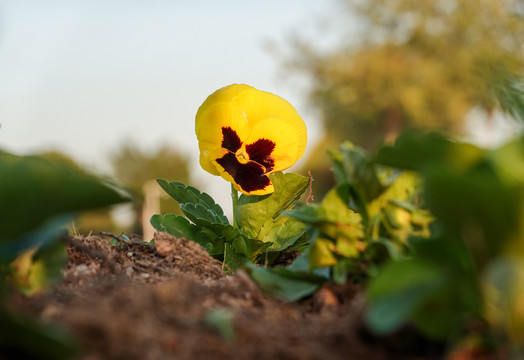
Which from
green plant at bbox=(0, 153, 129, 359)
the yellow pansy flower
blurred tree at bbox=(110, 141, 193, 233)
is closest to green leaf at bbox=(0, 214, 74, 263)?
green plant at bbox=(0, 153, 129, 359)

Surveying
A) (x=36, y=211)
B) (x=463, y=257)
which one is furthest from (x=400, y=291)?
(x=36, y=211)

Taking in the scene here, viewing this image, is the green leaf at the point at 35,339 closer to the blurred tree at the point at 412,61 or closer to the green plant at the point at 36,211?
the green plant at the point at 36,211

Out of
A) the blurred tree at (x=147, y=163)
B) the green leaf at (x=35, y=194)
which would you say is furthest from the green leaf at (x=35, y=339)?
the blurred tree at (x=147, y=163)

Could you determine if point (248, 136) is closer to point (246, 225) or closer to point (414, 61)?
point (246, 225)

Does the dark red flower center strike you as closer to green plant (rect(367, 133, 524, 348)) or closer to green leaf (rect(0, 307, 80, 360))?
green plant (rect(367, 133, 524, 348))

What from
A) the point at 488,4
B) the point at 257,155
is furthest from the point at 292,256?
the point at 488,4
